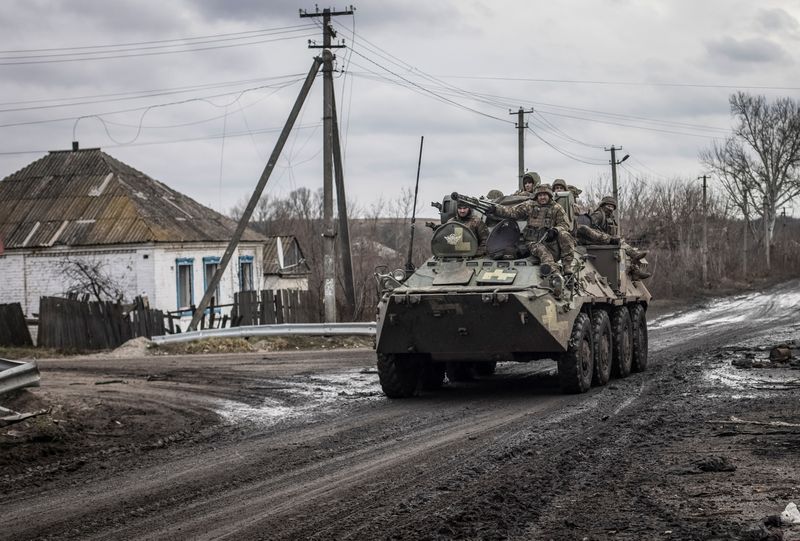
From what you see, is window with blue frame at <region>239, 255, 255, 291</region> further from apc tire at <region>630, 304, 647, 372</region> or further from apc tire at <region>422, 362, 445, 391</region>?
apc tire at <region>422, 362, 445, 391</region>

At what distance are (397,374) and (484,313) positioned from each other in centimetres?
142

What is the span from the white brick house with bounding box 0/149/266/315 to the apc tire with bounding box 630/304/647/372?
15.5 metres

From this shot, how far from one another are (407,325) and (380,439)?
3246 millimetres

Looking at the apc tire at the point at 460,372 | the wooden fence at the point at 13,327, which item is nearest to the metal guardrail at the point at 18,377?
the apc tire at the point at 460,372

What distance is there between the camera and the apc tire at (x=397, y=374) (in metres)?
13.4

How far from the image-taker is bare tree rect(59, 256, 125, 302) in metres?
29.5

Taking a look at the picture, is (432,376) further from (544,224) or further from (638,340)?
(638,340)

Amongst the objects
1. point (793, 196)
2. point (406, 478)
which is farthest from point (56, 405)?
point (793, 196)

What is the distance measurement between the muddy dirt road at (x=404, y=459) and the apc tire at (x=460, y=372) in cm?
57

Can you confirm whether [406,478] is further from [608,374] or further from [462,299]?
[608,374]

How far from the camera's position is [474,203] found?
14648mm

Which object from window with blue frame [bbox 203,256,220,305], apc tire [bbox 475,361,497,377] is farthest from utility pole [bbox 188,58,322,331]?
apc tire [bbox 475,361,497,377]

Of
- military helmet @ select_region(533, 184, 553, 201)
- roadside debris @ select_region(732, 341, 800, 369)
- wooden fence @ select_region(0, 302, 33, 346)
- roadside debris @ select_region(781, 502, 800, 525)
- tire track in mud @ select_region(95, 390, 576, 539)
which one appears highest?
military helmet @ select_region(533, 184, 553, 201)

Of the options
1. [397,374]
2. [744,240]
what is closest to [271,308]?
[397,374]
